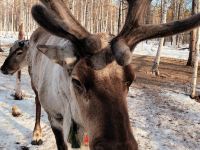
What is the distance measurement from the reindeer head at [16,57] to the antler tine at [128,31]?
462 centimetres

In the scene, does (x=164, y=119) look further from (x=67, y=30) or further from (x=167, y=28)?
(x=67, y=30)

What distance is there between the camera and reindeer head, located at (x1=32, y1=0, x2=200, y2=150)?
2.45 m

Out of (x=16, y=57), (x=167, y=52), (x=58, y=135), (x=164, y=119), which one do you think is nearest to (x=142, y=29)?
(x=58, y=135)

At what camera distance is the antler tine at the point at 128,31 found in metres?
2.70

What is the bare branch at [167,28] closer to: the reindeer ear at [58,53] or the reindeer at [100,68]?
the reindeer at [100,68]

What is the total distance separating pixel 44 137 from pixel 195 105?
486 centimetres

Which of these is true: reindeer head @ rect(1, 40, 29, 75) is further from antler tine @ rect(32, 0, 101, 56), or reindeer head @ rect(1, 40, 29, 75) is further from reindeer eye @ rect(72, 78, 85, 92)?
reindeer eye @ rect(72, 78, 85, 92)

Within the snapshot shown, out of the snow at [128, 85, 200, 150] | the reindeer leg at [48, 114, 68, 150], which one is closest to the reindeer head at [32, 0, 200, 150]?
the reindeer leg at [48, 114, 68, 150]

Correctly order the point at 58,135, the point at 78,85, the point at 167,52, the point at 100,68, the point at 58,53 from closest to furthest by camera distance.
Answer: the point at 100,68 → the point at 78,85 → the point at 58,53 → the point at 58,135 → the point at 167,52

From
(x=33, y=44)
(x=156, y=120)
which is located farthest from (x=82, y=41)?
(x=156, y=120)

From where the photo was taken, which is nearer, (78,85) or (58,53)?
(78,85)

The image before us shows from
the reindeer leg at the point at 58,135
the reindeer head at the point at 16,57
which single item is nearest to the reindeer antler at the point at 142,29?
the reindeer leg at the point at 58,135

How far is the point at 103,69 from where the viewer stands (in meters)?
2.71

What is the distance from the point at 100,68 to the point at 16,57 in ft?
17.1
